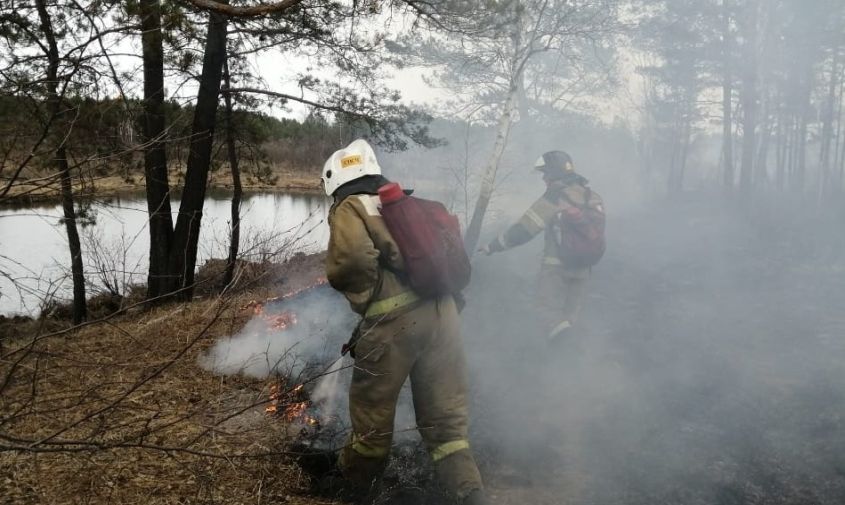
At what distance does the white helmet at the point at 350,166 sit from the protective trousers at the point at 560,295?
307 centimetres

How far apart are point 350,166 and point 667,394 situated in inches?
142

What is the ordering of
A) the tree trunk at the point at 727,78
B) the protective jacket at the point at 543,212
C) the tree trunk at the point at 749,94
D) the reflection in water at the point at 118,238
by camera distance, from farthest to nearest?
the tree trunk at the point at 727,78
the tree trunk at the point at 749,94
the reflection in water at the point at 118,238
the protective jacket at the point at 543,212

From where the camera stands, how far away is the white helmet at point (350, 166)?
139 inches

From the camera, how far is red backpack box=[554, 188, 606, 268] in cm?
583

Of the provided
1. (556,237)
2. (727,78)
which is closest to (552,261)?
(556,237)

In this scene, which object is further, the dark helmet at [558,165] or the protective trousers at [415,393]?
the dark helmet at [558,165]

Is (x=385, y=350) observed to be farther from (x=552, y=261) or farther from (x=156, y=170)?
(x=156, y=170)

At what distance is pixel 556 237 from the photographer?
5980 millimetres

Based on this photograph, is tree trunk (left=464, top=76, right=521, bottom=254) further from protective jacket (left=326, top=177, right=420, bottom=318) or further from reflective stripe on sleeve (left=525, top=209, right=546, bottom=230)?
protective jacket (left=326, top=177, right=420, bottom=318)

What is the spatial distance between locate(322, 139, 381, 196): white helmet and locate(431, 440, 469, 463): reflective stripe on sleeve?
1.68 meters

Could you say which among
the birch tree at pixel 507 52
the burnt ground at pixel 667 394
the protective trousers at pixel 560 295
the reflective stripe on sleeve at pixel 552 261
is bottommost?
the burnt ground at pixel 667 394

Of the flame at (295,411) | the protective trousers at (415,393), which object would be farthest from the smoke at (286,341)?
the protective trousers at (415,393)

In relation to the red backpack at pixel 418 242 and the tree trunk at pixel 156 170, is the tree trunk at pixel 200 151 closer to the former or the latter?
the tree trunk at pixel 156 170

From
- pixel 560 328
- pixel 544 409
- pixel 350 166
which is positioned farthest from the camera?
pixel 560 328
